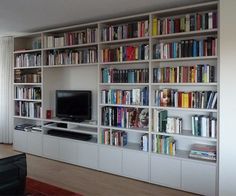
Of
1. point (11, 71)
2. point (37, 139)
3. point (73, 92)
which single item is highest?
point (11, 71)

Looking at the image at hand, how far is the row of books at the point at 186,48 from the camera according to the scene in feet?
9.57

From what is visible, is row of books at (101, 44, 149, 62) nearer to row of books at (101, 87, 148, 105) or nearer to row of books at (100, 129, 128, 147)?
row of books at (101, 87, 148, 105)

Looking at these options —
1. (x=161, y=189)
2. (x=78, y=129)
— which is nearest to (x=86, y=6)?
(x=78, y=129)

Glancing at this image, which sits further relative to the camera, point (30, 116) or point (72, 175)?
point (30, 116)

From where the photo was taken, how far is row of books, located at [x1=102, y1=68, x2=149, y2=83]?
135 inches

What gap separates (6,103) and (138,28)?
3.61 meters

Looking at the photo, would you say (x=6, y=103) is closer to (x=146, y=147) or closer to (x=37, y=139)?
(x=37, y=139)

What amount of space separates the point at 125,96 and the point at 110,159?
999 mm

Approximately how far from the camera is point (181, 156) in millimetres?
3129

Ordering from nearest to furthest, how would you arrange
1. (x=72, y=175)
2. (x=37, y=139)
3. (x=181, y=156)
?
(x=181, y=156) < (x=72, y=175) < (x=37, y=139)

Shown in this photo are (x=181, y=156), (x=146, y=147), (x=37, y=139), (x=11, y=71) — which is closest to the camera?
(x=181, y=156)

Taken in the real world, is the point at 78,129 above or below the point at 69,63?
below

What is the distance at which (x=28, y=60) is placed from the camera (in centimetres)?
467

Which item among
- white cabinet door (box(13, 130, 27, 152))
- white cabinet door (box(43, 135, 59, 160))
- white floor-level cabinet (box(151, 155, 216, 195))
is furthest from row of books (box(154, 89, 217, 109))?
white cabinet door (box(13, 130, 27, 152))
